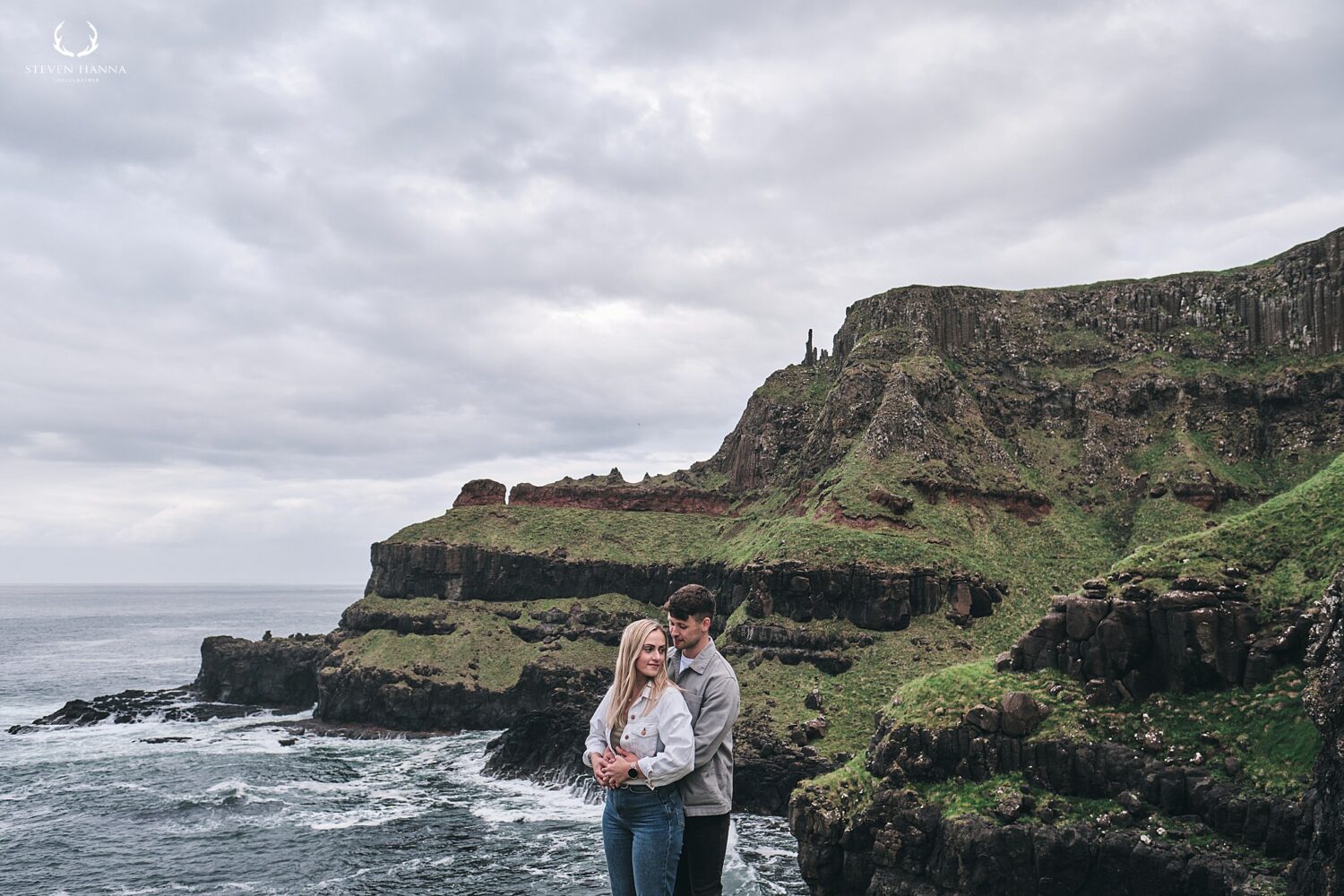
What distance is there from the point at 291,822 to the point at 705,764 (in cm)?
6673

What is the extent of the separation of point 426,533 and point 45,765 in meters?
50.0

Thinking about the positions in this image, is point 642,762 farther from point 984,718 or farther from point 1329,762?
point 984,718

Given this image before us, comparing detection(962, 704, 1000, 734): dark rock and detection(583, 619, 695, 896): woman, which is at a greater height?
detection(583, 619, 695, 896): woman

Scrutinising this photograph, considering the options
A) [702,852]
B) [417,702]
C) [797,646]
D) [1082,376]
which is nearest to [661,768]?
[702,852]

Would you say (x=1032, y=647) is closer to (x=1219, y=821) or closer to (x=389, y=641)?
(x=1219, y=821)

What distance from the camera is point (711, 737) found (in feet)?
30.5

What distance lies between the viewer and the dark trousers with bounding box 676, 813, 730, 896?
9.56 meters

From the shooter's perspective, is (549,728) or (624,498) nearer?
(549,728)

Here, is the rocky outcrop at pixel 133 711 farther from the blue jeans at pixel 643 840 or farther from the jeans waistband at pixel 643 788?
the jeans waistband at pixel 643 788

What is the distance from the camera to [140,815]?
6731 cm

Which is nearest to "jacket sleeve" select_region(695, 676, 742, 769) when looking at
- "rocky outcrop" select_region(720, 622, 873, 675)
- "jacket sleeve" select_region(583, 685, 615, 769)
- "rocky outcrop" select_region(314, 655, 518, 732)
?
"jacket sleeve" select_region(583, 685, 615, 769)

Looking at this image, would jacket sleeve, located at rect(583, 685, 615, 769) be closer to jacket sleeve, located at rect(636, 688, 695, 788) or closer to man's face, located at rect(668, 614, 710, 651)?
jacket sleeve, located at rect(636, 688, 695, 788)

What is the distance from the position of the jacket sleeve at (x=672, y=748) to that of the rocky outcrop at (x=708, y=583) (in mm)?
72365

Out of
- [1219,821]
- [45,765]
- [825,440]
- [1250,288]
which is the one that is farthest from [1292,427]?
[45,765]
